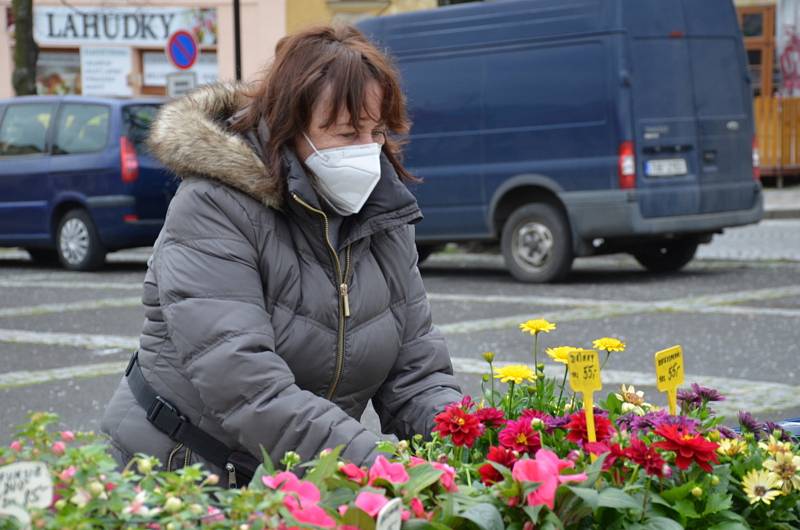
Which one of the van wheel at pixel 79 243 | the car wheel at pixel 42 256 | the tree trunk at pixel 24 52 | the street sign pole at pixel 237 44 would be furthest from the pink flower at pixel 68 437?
the tree trunk at pixel 24 52

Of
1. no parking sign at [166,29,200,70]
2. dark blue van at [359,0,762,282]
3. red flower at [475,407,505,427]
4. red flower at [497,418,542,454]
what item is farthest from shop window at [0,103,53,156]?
red flower at [497,418,542,454]

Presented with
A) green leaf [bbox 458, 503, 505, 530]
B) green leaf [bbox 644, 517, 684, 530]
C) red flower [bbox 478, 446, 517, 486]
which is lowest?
green leaf [bbox 644, 517, 684, 530]

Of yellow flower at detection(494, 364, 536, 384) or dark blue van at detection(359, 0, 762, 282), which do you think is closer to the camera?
yellow flower at detection(494, 364, 536, 384)

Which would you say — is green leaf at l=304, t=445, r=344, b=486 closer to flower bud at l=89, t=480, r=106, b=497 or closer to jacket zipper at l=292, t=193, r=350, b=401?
flower bud at l=89, t=480, r=106, b=497

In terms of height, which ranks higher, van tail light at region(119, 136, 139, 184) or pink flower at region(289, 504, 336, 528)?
van tail light at region(119, 136, 139, 184)

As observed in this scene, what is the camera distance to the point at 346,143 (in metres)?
2.75

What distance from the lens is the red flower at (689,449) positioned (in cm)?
205

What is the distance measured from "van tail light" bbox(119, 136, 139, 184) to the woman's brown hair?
37.1 feet

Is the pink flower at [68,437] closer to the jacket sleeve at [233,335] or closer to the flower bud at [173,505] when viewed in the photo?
the flower bud at [173,505]

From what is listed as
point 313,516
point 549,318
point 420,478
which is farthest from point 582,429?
point 549,318

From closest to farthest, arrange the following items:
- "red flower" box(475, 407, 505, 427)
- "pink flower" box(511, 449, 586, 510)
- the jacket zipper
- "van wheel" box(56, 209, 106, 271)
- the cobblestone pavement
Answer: "pink flower" box(511, 449, 586, 510), "red flower" box(475, 407, 505, 427), the jacket zipper, the cobblestone pavement, "van wheel" box(56, 209, 106, 271)

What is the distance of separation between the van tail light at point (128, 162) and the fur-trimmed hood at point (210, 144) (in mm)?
11096

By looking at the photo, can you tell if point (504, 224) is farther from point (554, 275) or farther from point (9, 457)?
point (9, 457)

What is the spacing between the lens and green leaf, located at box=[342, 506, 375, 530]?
70.5 inches
